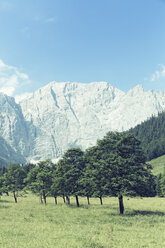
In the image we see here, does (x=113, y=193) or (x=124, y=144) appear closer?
(x=113, y=193)

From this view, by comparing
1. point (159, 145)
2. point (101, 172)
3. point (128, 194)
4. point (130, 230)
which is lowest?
point (130, 230)

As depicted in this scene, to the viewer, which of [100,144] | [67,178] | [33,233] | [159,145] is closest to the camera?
[33,233]

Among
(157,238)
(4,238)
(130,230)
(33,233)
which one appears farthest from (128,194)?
(4,238)

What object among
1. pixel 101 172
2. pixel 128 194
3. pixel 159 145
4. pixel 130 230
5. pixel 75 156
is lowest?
pixel 130 230

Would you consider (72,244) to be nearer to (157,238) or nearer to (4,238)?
(4,238)

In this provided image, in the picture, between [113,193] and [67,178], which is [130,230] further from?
[67,178]

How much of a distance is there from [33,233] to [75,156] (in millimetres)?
31371

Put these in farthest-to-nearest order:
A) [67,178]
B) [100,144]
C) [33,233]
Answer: [67,178]
[100,144]
[33,233]

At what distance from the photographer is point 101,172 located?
35.6 m

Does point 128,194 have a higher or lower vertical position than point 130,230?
higher

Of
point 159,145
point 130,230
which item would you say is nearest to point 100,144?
point 130,230

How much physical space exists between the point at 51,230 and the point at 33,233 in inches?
88.4

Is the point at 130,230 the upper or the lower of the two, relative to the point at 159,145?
lower

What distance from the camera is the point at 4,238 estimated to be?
20719 mm
